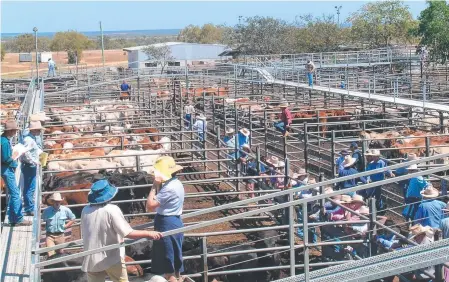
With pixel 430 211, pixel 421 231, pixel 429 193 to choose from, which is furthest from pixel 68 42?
pixel 421 231

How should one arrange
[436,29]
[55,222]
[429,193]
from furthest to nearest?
[436,29]
[55,222]
[429,193]

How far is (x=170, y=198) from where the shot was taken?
7113 mm

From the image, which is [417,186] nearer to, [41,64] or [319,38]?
[319,38]

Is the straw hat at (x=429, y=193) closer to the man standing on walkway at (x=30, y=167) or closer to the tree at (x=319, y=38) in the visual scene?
the man standing on walkway at (x=30, y=167)

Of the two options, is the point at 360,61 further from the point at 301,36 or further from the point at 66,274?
the point at 66,274

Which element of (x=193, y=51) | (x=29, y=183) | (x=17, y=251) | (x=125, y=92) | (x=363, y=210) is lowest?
(x=17, y=251)

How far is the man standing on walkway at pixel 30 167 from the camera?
9984mm

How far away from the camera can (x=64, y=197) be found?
12.8 metres

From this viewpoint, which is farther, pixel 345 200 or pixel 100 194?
pixel 345 200

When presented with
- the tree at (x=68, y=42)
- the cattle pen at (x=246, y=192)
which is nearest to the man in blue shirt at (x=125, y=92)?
the cattle pen at (x=246, y=192)

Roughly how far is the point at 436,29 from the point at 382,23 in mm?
19442

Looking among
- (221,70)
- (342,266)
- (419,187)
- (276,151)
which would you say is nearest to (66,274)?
(342,266)

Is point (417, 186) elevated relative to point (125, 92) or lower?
lower

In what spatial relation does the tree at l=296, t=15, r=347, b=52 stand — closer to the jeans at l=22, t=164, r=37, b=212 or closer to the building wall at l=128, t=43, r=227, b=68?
the building wall at l=128, t=43, r=227, b=68
